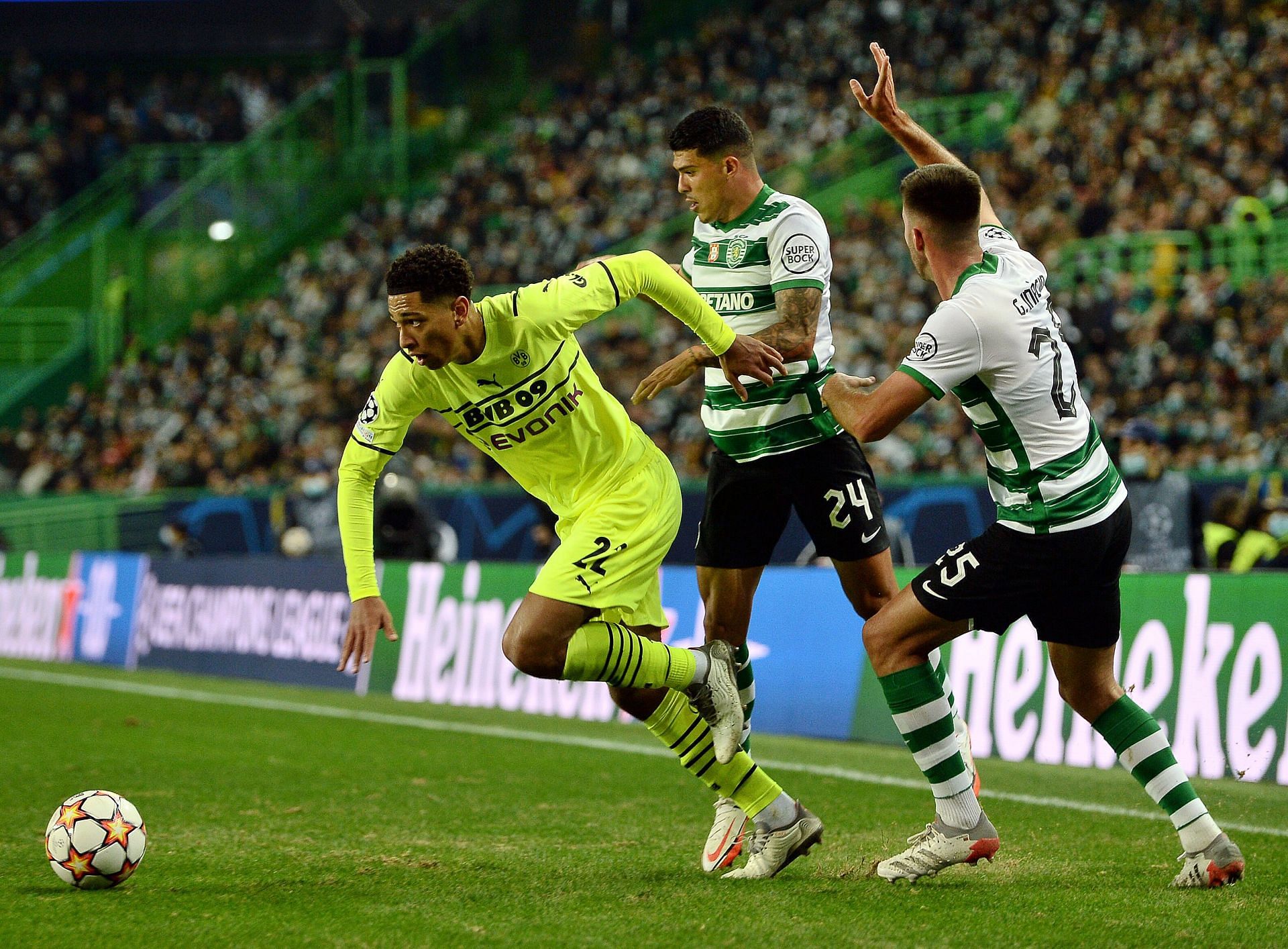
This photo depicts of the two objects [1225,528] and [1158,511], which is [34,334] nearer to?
[1158,511]

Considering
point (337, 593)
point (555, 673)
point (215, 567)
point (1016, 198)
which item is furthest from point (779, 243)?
point (1016, 198)

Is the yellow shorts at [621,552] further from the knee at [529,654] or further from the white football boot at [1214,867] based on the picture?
the white football boot at [1214,867]

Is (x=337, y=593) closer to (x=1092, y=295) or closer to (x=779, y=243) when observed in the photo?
(x=1092, y=295)

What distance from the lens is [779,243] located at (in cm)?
620

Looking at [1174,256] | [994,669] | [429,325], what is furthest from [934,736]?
[1174,256]

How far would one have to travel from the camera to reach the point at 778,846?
5867 mm

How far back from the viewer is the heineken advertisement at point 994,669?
848 centimetres

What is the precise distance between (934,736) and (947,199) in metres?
1.82

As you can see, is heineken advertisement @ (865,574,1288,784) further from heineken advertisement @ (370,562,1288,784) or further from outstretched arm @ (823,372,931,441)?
outstretched arm @ (823,372,931,441)

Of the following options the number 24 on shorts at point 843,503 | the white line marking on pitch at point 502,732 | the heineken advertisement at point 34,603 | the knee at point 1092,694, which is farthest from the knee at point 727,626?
the heineken advertisement at point 34,603

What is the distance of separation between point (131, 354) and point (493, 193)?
25.1 ft

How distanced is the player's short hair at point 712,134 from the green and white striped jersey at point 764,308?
0.25 m

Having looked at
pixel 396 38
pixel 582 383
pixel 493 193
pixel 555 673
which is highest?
pixel 396 38

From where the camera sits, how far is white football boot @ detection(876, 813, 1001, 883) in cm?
548
